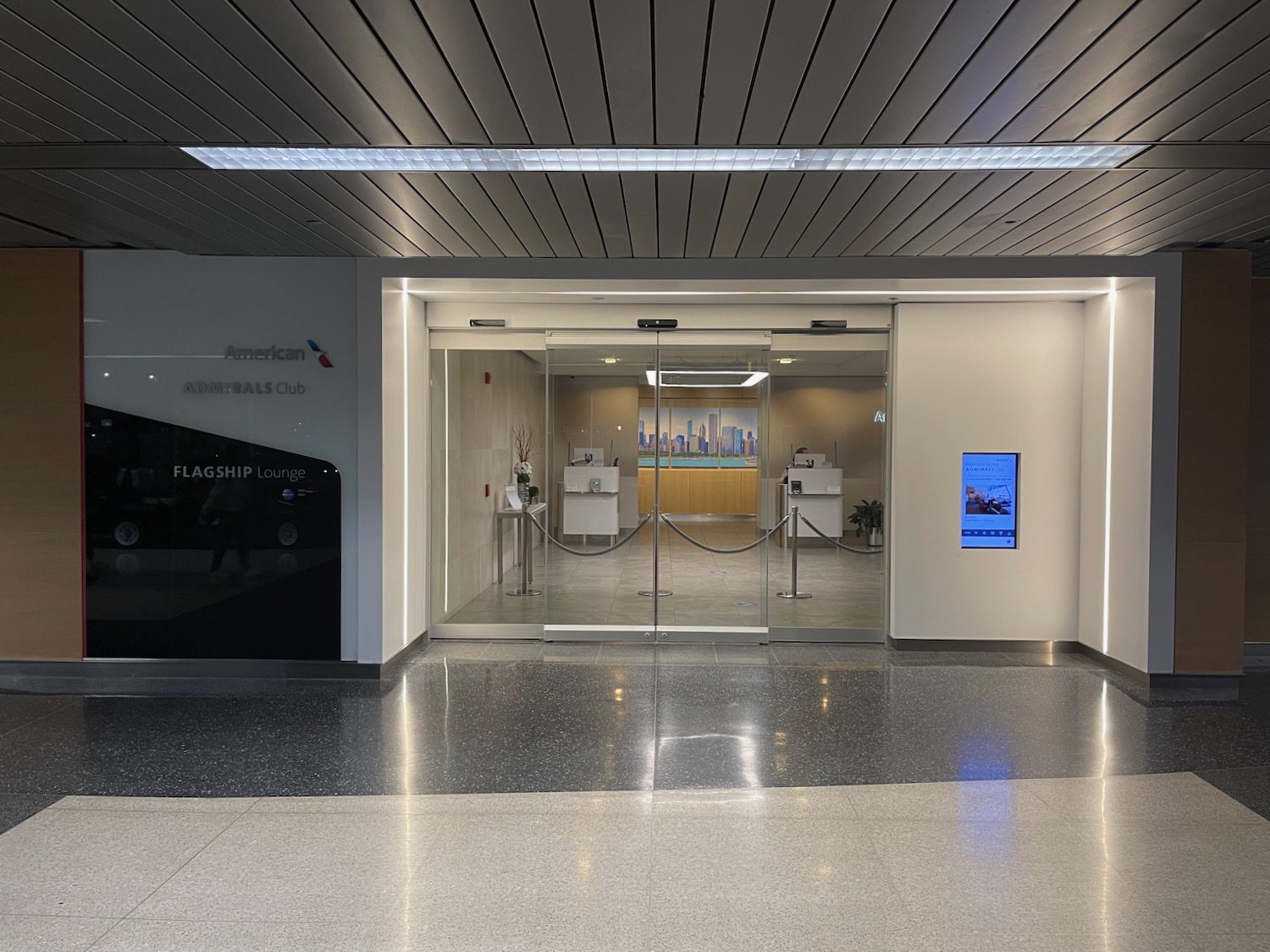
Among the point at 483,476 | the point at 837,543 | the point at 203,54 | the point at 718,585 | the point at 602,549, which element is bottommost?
the point at 718,585

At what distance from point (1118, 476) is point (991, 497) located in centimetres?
110

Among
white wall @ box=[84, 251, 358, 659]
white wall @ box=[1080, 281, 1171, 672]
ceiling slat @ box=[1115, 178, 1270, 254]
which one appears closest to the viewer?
ceiling slat @ box=[1115, 178, 1270, 254]

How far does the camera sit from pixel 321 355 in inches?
278

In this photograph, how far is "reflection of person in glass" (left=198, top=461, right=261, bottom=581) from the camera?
7.08 meters

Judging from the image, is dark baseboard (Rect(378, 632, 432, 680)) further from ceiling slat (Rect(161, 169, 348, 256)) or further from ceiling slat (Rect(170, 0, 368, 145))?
ceiling slat (Rect(170, 0, 368, 145))

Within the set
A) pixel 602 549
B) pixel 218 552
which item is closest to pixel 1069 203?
pixel 602 549

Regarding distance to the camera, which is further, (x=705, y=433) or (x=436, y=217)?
(x=705, y=433)

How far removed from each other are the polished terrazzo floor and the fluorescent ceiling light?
9.40 feet

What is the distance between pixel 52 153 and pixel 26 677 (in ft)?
15.0

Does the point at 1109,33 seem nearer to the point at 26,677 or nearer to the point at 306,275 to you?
the point at 306,275


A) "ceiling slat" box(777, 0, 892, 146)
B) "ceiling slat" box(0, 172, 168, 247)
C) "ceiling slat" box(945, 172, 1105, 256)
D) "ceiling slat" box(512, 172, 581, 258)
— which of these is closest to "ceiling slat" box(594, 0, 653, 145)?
"ceiling slat" box(777, 0, 892, 146)

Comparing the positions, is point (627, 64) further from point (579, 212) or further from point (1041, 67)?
point (579, 212)

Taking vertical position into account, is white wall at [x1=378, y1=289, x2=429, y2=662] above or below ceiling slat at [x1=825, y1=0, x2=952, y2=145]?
below

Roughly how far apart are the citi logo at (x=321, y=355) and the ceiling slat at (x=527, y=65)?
360 centimetres
